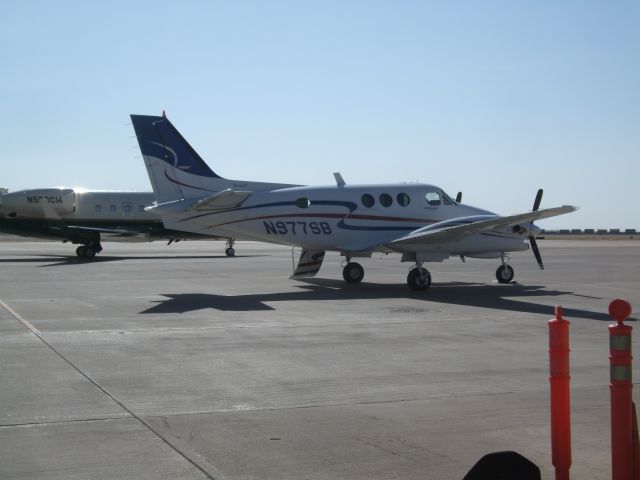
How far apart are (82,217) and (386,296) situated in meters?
24.2

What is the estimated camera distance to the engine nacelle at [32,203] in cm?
3944

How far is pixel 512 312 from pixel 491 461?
1214 cm

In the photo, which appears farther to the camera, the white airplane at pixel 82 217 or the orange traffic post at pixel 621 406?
the white airplane at pixel 82 217

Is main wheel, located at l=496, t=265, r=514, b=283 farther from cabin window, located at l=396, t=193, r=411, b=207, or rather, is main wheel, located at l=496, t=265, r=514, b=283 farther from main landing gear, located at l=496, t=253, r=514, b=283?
cabin window, located at l=396, t=193, r=411, b=207

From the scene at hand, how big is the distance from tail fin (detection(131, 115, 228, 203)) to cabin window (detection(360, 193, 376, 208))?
12.6ft

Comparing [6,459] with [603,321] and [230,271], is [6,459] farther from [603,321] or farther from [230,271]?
[230,271]

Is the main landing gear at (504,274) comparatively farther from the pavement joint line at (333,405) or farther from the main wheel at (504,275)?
the pavement joint line at (333,405)

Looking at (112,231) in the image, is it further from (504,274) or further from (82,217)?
(504,274)

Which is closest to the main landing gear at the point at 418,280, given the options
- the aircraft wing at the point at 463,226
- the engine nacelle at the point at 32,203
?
the aircraft wing at the point at 463,226

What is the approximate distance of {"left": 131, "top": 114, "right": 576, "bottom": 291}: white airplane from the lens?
21.9m

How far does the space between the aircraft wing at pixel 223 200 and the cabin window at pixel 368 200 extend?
10.7 ft

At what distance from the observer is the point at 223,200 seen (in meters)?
21.6

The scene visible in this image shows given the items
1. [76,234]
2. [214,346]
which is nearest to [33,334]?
[214,346]

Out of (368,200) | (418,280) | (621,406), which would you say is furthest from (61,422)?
(368,200)
